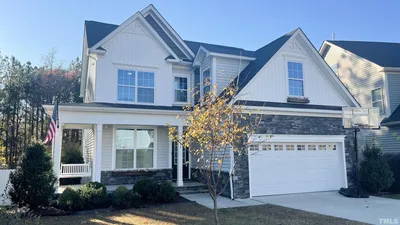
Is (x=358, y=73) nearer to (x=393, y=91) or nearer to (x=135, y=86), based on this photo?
(x=393, y=91)

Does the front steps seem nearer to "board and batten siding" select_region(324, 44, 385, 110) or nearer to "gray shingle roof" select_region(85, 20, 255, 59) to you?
"gray shingle roof" select_region(85, 20, 255, 59)

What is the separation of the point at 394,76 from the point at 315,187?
31.2 ft

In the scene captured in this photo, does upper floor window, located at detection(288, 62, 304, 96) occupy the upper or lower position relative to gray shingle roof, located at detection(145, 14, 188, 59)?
lower

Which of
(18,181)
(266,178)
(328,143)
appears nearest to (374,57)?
(328,143)

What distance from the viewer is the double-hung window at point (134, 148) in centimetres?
1293

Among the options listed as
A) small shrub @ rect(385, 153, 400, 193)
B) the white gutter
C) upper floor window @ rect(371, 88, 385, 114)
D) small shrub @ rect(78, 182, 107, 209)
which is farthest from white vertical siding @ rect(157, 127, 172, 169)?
upper floor window @ rect(371, 88, 385, 114)

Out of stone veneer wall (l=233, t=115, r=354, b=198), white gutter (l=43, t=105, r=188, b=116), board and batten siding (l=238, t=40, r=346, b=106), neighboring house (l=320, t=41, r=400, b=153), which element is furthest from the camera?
neighboring house (l=320, t=41, r=400, b=153)

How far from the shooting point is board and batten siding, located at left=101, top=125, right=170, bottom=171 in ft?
41.4

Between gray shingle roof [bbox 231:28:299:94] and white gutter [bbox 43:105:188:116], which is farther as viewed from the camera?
gray shingle roof [bbox 231:28:299:94]

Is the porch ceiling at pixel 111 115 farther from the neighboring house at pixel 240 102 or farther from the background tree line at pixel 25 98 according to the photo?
the background tree line at pixel 25 98

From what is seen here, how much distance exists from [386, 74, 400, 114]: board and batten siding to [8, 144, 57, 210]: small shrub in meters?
17.5

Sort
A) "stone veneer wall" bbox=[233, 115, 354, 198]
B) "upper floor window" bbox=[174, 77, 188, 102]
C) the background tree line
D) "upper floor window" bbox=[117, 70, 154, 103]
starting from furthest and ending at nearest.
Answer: the background tree line, "upper floor window" bbox=[174, 77, 188, 102], "upper floor window" bbox=[117, 70, 154, 103], "stone veneer wall" bbox=[233, 115, 354, 198]


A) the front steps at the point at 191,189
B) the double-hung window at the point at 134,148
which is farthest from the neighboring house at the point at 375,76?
the double-hung window at the point at 134,148

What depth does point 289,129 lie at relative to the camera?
40.5 feet
